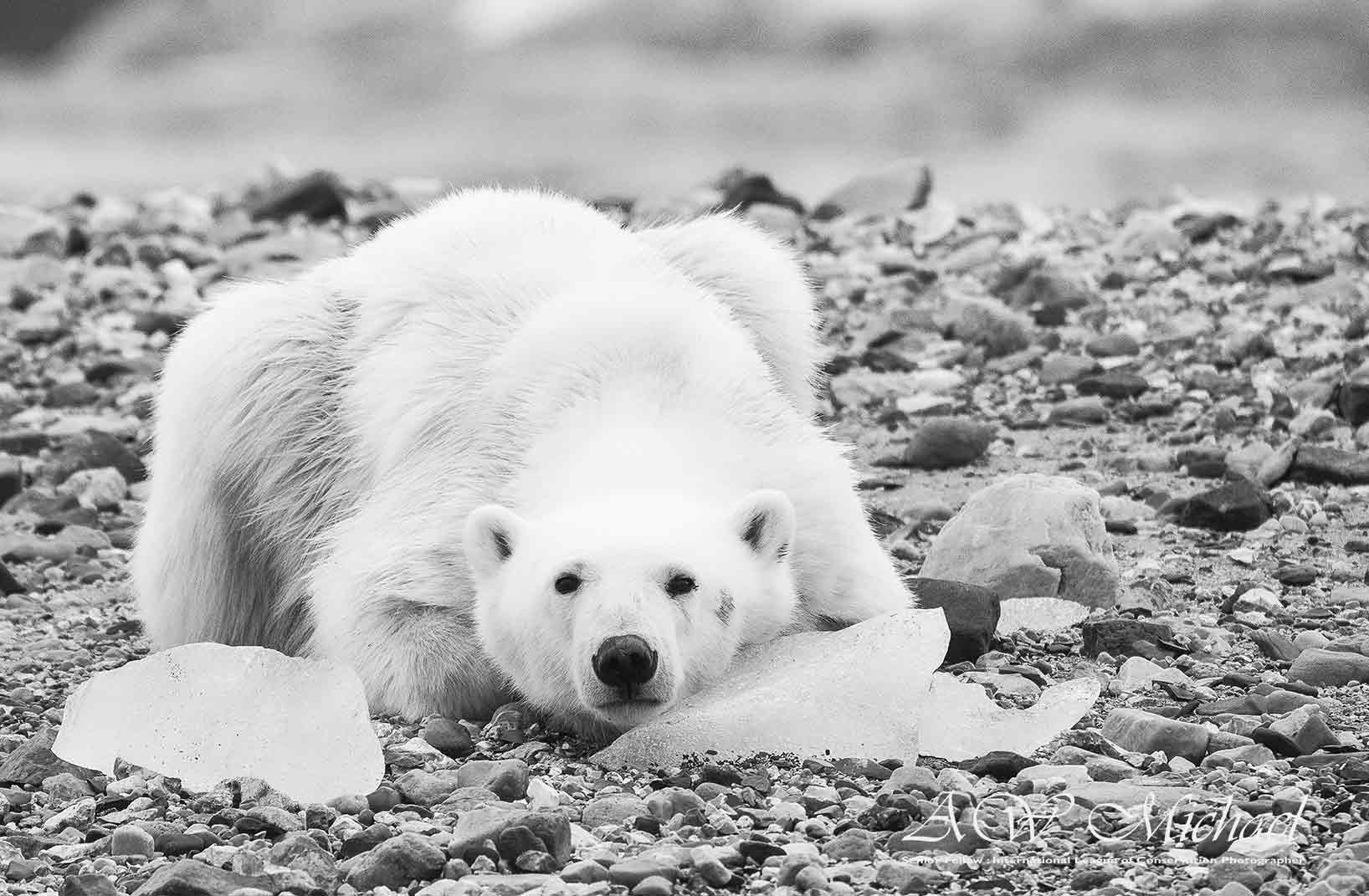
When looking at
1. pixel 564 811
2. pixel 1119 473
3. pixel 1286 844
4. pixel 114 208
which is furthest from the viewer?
pixel 114 208

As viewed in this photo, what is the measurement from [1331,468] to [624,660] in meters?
4.21

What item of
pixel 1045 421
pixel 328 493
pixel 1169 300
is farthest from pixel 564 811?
pixel 1169 300

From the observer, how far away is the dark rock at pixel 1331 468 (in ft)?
25.7

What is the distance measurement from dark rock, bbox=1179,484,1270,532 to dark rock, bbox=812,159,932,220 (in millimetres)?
8685

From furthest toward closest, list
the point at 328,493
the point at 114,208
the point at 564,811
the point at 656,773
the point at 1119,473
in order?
1. the point at 114,208
2. the point at 1119,473
3. the point at 328,493
4. the point at 656,773
5. the point at 564,811

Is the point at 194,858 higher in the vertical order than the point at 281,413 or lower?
lower

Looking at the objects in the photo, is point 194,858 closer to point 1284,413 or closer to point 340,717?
point 340,717

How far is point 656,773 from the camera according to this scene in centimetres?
484

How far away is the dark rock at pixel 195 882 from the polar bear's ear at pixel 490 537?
1493mm

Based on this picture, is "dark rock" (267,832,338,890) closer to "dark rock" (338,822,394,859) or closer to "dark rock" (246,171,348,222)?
"dark rock" (338,822,394,859)

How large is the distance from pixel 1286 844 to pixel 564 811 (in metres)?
1.60

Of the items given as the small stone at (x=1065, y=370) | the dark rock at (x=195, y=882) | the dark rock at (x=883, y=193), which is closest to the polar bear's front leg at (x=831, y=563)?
the dark rock at (x=195, y=882)

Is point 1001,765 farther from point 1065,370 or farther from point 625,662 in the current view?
point 1065,370

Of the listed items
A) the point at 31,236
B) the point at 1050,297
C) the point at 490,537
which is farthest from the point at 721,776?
the point at 31,236
